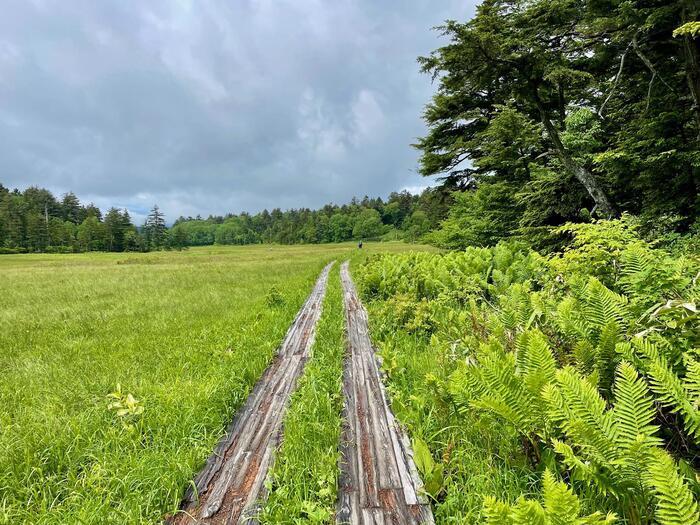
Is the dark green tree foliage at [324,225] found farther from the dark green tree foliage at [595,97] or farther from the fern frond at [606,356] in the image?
the fern frond at [606,356]

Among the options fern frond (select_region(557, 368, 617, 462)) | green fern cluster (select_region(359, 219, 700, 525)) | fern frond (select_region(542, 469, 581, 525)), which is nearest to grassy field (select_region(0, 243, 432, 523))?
green fern cluster (select_region(359, 219, 700, 525))

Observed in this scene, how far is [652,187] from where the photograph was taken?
25.6 feet

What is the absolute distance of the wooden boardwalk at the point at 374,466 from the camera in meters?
2.25

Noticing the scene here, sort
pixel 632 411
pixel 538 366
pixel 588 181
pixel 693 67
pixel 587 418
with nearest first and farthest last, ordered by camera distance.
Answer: pixel 632 411 < pixel 587 418 < pixel 538 366 < pixel 693 67 < pixel 588 181

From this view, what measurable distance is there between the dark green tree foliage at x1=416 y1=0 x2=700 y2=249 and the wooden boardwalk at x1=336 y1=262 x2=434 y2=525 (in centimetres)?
781

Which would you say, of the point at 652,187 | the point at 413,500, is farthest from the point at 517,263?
the point at 413,500

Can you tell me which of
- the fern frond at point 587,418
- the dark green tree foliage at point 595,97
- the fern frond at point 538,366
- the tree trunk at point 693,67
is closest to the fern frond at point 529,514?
the fern frond at point 587,418

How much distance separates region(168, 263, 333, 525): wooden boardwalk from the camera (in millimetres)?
2330

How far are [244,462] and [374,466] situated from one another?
1.21 m

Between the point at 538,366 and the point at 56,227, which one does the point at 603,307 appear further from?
the point at 56,227

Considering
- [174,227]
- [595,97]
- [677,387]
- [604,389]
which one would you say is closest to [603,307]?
[604,389]

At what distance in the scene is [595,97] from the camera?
1162 centimetres

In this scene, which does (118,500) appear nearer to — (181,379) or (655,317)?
(181,379)

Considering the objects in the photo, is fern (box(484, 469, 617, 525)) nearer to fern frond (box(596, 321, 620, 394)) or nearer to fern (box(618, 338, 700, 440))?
fern (box(618, 338, 700, 440))
